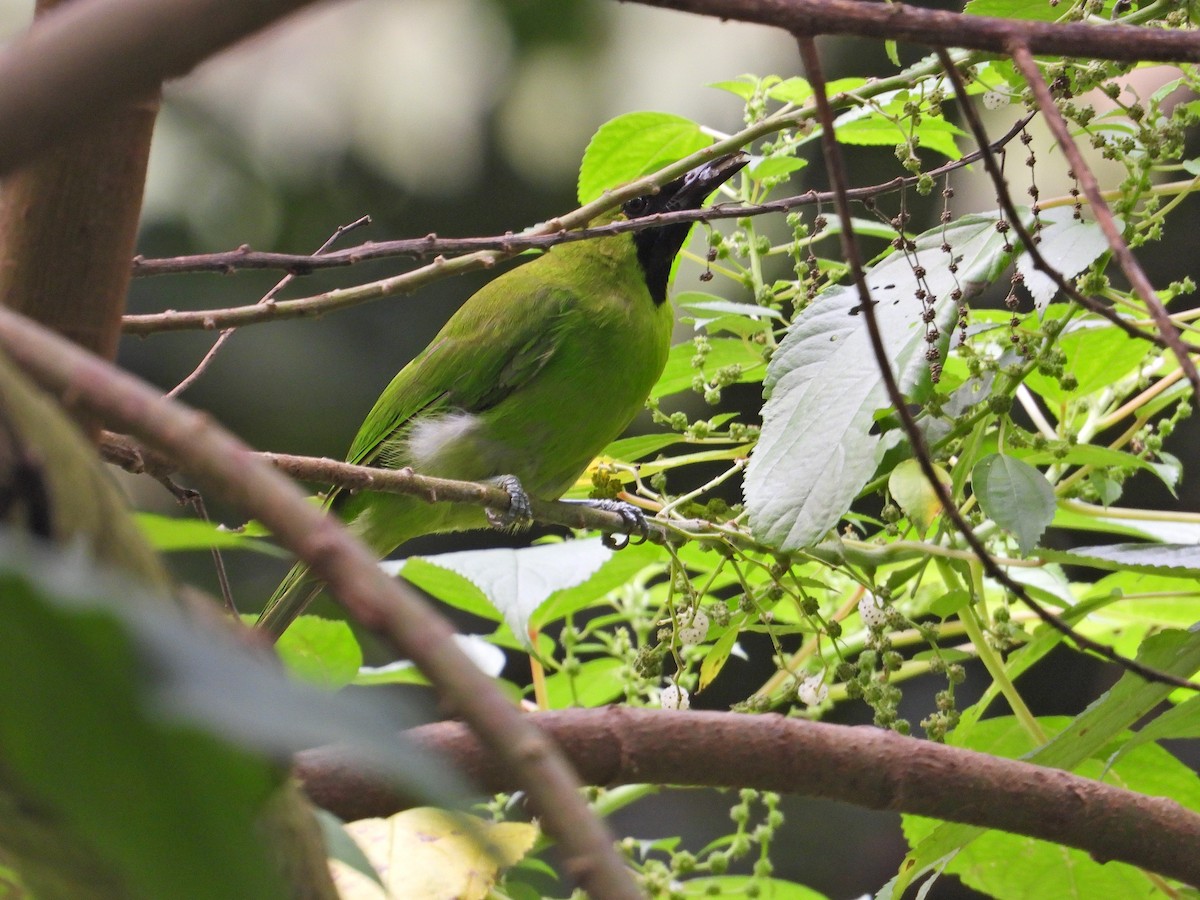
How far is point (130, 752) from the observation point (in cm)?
27

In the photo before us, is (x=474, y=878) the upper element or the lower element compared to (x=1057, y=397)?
lower

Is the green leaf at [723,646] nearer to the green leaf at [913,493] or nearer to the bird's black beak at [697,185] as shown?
the green leaf at [913,493]

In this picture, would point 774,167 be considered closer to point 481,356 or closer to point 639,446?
point 639,446

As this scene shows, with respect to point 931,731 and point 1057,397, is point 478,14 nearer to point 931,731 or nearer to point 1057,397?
point 1057,397

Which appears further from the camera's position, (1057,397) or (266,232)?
(266,232)

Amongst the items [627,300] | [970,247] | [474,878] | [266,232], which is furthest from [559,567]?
[266,232]

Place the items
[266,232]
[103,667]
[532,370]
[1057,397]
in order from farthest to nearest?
[266,232], [532,370], [1057,397], [103,667]

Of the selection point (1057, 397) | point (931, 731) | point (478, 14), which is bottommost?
point (931, 731)

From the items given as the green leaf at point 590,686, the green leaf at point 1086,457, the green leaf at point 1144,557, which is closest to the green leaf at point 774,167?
the green leaf at point 1086,457

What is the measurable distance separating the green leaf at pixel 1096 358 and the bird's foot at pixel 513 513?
0.80 m

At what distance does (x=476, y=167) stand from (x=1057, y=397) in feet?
9.84

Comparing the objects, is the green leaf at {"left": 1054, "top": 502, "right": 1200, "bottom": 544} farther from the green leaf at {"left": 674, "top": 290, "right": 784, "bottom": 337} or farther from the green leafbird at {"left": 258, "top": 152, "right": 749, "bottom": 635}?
the green leafbird at {"left": 258, "top": 152, "right": 749, "bottom": 635}

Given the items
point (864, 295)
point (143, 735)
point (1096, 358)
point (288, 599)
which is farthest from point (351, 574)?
point (288, 599)

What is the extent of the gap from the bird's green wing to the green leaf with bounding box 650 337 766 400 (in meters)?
0.76
